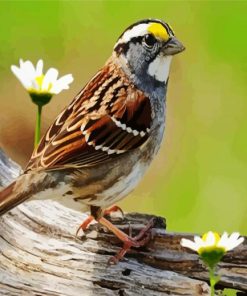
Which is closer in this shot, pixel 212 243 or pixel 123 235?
pixel 212 243

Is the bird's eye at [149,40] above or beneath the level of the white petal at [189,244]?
above

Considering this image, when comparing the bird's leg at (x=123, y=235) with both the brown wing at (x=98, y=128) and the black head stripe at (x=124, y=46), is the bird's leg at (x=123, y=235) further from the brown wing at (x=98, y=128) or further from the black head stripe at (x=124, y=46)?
the black head stripe at (x=124, y=46)

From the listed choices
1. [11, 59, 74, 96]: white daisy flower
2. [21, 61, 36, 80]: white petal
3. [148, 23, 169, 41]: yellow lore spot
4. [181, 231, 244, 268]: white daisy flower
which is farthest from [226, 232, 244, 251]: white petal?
[21, 61, 36, 80]: white petal

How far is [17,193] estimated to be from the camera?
5762mm

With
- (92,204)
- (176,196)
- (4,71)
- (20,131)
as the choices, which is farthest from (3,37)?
(92,204)

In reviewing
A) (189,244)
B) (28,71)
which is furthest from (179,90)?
(189,244)

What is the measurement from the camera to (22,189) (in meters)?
5.77


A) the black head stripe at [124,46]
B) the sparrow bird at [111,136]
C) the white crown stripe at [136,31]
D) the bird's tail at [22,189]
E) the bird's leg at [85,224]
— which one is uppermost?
the white crown stripe at [136,31]

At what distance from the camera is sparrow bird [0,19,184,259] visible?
230 inches

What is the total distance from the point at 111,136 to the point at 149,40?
0.41 metres

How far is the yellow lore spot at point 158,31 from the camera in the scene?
596 centimetres

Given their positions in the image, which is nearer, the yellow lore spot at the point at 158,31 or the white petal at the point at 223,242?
the white petal at the point at 223,242

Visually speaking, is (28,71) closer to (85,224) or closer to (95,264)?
(85,224)

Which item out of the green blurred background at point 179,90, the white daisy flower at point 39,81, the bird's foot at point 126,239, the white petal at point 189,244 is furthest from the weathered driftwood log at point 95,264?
the green blurred background at point 179,90
